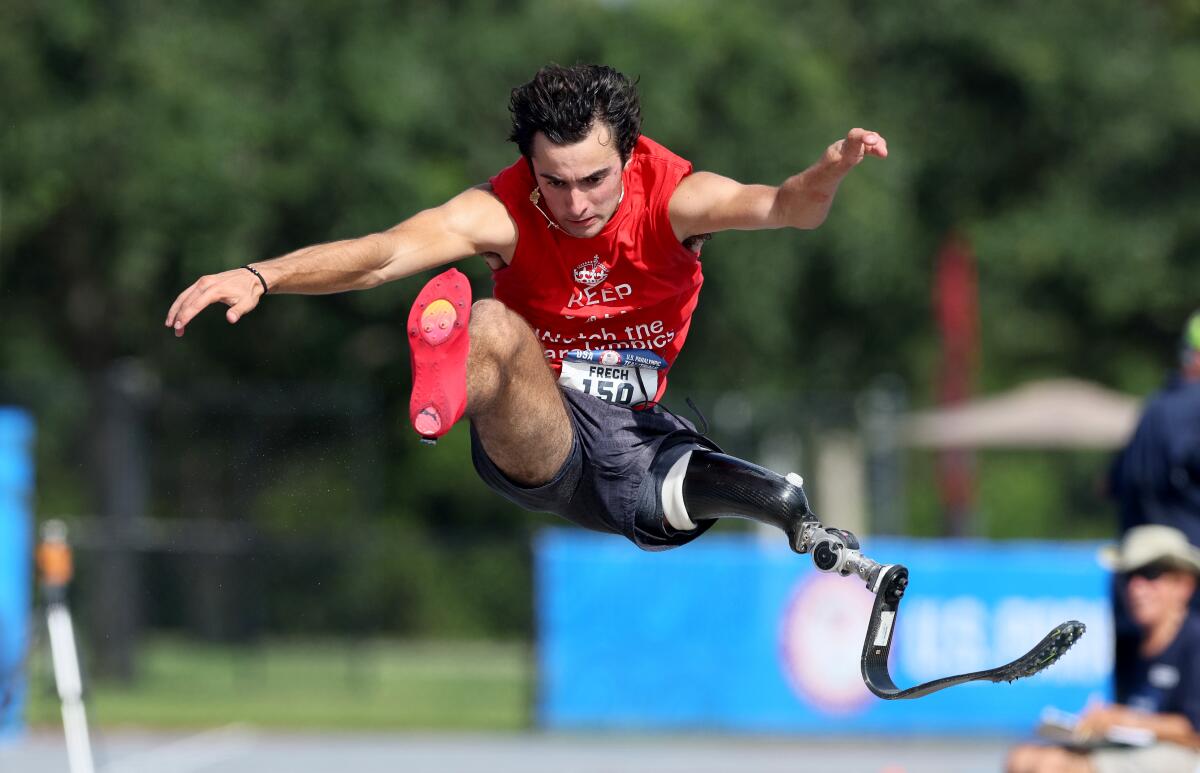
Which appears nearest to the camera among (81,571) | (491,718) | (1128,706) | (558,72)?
(558,72)

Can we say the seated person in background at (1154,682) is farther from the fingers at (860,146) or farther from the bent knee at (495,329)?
the bent knee at (495,329)

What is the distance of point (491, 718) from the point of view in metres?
15.7

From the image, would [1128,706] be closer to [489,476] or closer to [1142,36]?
[489,476]

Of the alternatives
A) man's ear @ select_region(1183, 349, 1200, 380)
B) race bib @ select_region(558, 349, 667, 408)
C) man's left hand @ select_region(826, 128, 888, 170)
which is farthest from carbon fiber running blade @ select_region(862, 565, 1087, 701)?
man's ear @ select_region(1183, 349, 1200, 380)

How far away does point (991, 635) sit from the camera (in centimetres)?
1396

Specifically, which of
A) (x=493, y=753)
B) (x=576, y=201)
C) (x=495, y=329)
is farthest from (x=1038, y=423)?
(x=495, y=329)

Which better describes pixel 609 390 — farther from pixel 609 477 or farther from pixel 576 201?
pixel 576 201

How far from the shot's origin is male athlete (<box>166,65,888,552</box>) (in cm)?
494

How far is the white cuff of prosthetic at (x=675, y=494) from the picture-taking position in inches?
208

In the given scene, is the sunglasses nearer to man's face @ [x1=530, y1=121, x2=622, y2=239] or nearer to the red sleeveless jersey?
the red sleeveless jersey

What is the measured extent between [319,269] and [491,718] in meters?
11.5

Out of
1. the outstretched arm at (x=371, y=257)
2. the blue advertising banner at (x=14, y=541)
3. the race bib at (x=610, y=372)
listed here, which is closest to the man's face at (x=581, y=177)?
the outstretched arm at (x=371, y=257)

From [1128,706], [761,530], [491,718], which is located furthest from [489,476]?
[761,530]

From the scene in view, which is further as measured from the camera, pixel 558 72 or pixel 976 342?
pixel 976 342
